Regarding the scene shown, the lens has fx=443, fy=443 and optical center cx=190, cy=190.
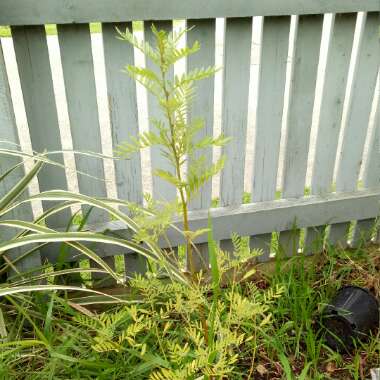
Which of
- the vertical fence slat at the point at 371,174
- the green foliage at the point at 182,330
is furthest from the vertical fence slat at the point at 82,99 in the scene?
the vertical fence slat at the point at 371,174

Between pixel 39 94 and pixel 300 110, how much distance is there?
3.30 feet

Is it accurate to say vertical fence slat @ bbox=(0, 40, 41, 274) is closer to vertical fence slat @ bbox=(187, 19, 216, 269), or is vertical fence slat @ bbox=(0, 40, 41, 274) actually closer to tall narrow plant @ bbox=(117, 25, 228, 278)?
vertical fence slat @ bbox=(187, 19, 216, 269)

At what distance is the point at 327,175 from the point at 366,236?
410mm

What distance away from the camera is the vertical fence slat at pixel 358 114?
5.80 ft

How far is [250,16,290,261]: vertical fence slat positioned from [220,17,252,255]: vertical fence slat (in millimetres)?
67

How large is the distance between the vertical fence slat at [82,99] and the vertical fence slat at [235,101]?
485 millimetres

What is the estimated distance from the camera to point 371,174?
2.04 metres

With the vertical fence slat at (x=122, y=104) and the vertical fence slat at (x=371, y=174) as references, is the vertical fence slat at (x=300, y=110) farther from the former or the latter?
the vertical fence slat at (x=122, y=104)

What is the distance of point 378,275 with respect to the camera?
6.32 feet

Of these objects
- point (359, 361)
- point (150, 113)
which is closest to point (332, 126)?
point (150, 113)

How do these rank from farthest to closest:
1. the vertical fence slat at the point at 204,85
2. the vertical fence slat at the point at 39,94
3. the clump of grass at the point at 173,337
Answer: the vertical fence slat at the point at 204,85
the vertical fence slat at the point at 39,94
the clump of grass at the point at 173,337

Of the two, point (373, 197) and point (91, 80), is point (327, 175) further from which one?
point (91, 80)

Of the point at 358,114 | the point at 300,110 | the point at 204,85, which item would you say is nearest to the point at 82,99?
the point at 204,85

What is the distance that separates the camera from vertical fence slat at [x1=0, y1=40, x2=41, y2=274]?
1380 mm
